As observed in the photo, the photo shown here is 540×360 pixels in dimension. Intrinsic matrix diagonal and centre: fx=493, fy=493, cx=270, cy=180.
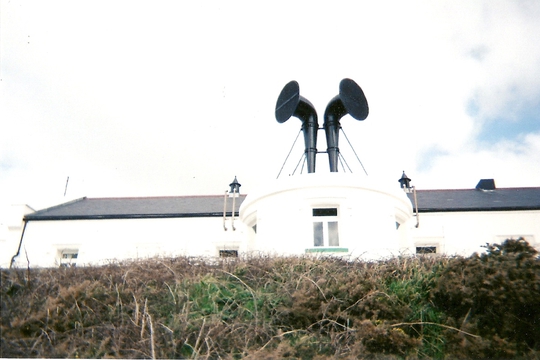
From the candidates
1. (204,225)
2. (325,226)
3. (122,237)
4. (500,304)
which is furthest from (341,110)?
(122,237)

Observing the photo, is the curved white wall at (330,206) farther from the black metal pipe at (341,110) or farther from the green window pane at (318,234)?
the black metal pipe at (341,110)

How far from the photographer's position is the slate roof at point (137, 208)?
22.8 metres

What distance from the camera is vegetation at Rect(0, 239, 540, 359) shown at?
8.29 metres

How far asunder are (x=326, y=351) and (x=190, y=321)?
2.48 metres

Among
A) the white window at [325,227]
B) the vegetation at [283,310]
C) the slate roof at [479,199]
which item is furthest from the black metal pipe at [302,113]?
the slate roof at [479,199]

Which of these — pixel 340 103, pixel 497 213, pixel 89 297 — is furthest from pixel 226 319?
pixel 497 213

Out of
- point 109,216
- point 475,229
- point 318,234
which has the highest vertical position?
point 109,216

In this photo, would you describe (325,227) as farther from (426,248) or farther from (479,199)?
(479,199)

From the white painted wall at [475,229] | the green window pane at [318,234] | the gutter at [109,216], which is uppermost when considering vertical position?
the gutter at [109,216]

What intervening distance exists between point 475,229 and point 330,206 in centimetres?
987

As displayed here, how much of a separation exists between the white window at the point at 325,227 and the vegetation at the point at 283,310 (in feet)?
11.7

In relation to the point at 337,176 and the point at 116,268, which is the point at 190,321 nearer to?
the point at 116,268

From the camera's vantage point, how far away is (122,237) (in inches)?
882

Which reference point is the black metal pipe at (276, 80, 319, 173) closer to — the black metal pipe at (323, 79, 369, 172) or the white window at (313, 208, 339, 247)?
the black metal pipe at (323, 79, 369, 172)
